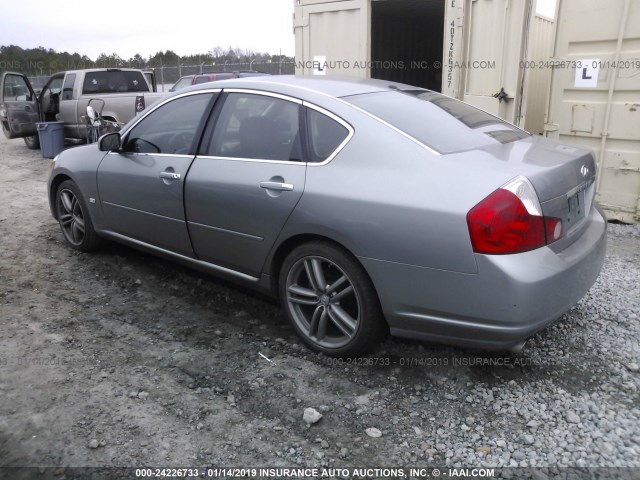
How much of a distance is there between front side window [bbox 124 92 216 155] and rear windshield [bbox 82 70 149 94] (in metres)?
8.78

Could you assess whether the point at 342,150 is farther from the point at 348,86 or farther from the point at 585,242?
the point at 585,242

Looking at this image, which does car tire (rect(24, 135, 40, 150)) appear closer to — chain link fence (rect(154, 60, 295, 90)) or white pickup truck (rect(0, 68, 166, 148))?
white pickup truck (rect(0, 68, 166, 148))

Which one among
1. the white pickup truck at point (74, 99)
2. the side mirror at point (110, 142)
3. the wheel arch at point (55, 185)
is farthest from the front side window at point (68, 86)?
the side mirror at point (110, 142)

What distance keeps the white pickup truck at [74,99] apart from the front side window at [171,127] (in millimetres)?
7711

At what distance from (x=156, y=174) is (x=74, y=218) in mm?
1560

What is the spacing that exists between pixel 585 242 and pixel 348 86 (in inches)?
68.0

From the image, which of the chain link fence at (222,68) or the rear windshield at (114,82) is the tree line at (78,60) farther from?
the rear windshield at (114,82)

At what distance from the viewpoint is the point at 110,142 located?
4.46 metres

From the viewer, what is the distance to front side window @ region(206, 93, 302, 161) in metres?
3.39

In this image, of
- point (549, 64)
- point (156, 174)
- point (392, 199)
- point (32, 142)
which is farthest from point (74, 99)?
point (392, 199)

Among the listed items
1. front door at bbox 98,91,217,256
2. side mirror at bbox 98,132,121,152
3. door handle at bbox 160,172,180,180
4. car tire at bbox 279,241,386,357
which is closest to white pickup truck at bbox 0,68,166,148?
side mirror at bbox 98,132,121,152

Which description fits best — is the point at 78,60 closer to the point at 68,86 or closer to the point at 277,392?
the point at 68,86

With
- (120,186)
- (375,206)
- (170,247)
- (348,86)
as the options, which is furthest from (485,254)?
(120,186)

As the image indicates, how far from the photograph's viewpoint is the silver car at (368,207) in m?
2.62
